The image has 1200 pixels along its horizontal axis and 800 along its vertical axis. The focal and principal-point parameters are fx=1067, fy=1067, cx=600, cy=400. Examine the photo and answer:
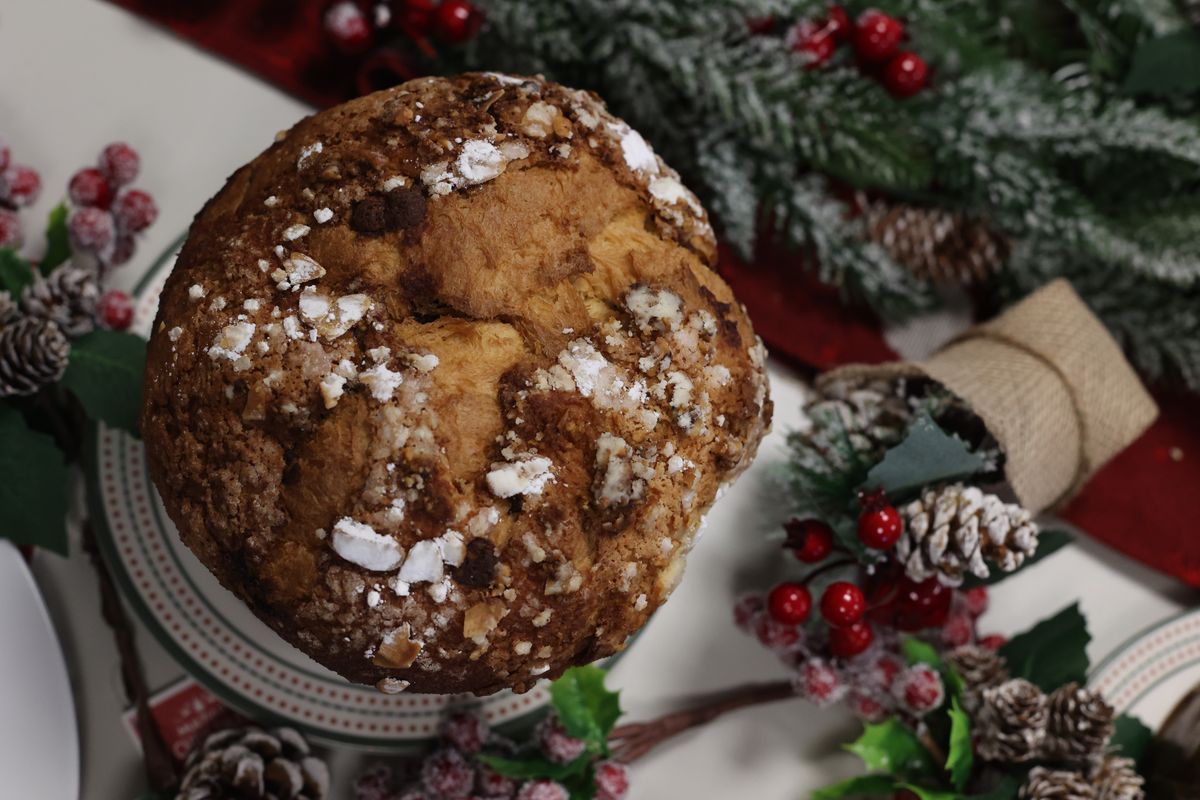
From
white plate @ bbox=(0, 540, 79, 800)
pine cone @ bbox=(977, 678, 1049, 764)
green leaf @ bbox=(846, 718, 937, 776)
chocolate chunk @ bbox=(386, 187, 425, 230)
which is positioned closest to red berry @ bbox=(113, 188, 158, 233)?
white plate @ bbox=(0, 540, 79, 800)

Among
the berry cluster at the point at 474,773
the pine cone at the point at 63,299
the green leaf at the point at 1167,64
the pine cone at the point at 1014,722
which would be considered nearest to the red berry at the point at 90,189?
the pine cone at the point at 63,299

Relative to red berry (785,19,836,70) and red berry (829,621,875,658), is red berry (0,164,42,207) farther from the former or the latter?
red berry (829,621,875,658)

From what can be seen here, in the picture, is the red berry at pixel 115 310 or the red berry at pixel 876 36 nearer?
the red berry at pixel 115 310

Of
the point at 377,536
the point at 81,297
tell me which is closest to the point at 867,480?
the point at 377,536

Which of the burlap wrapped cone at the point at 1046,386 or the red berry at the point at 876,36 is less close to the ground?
the red berry at the point at 876,36

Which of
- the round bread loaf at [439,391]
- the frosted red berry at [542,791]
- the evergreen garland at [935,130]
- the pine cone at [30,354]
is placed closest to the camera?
the round bread loaf at [439,391]

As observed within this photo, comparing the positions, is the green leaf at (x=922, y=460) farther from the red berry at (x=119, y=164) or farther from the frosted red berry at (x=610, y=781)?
the red berry at (x=119, y=164)
